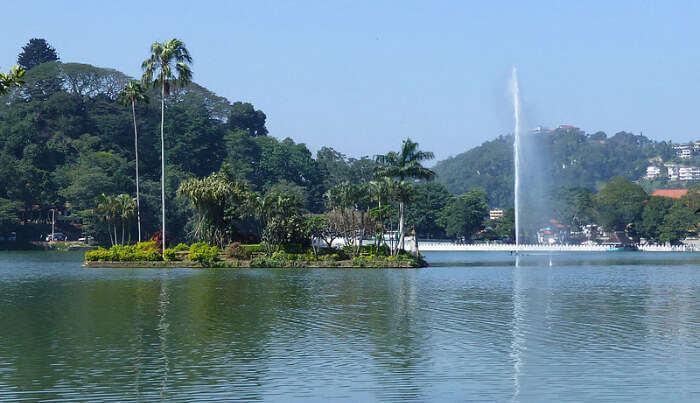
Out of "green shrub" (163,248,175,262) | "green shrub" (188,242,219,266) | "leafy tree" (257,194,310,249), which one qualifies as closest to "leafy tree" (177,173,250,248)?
"leafy tree" (257,194,310,249)

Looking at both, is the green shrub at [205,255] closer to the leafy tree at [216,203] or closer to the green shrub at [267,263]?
the green shrub at [267,263]

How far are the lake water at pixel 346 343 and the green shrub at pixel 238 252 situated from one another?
96.5 feet

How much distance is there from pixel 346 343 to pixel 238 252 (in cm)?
5902

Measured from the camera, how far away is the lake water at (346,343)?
23094 millimetres

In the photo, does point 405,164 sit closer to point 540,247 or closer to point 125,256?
point 125,256

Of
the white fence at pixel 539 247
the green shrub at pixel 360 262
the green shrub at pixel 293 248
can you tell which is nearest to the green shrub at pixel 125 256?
the green shrub at pixel 293 248

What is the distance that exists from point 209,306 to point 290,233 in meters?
44.4

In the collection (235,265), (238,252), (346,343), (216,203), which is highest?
(216,203)

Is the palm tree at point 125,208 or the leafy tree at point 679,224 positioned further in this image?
the leafy tree at point 679,224

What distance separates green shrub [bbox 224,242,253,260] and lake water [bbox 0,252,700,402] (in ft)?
96.5

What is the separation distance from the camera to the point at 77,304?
46.6 meters

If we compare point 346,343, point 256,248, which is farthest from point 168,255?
point 346,343

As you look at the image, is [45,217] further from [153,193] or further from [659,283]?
[659,283]

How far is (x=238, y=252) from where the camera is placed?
293 ft
